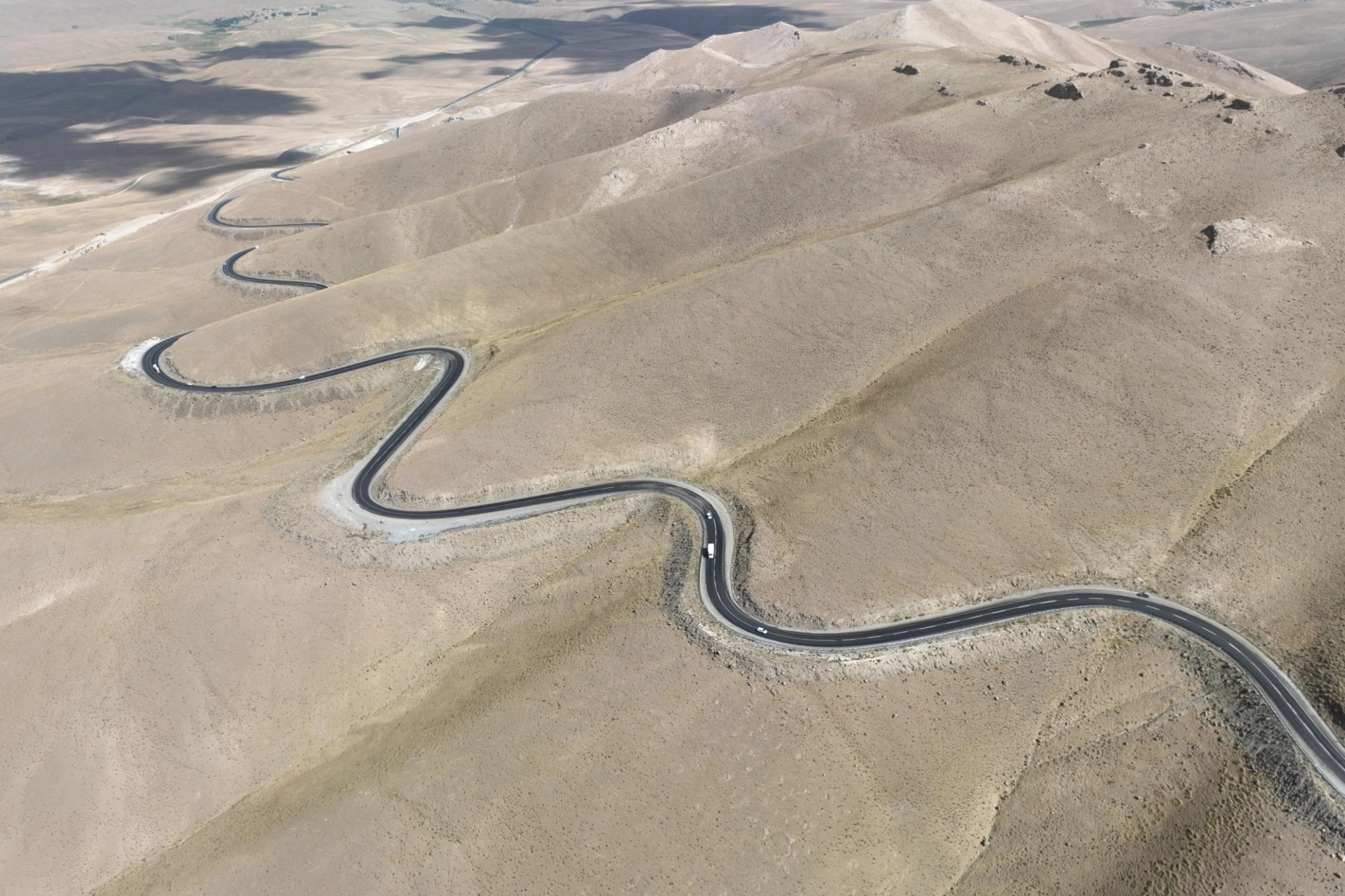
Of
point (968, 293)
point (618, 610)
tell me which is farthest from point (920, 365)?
point (618, 610)

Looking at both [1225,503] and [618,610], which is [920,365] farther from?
[618,610]

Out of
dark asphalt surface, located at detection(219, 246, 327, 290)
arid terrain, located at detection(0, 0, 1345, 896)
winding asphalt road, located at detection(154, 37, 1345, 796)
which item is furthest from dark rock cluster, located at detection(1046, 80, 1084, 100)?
dark asphalt surface, located at detection(219, 246, 327, 290)

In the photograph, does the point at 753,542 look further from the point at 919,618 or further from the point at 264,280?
the point at 264,280

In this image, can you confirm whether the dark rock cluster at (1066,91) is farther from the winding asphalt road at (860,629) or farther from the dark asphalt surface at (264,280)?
the dark asphalt surface at (264,280)

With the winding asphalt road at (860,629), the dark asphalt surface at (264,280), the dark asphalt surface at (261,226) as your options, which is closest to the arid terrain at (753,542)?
the winding asphalt road at (860,629)

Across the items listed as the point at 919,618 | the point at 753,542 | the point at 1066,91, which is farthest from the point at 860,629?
the point at 1066,91

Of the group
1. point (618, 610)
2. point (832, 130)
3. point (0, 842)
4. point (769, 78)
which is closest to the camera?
point (0, 842)

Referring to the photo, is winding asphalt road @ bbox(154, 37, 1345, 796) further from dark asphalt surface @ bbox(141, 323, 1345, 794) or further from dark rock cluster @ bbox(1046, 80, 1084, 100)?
dark rock cluster @ bbox(1046, 80, 1084, 100)
